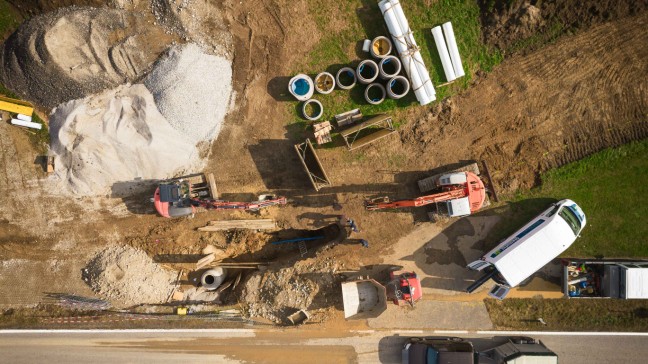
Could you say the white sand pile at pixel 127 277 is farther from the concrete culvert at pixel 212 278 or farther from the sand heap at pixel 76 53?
the sand heap at pixel 76 53

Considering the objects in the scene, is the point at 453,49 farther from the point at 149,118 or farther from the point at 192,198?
the point at 149,118

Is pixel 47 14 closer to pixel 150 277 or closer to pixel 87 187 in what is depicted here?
pixel 87 187

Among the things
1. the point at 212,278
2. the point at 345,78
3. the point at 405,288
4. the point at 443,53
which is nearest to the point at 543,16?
the point at 443,53

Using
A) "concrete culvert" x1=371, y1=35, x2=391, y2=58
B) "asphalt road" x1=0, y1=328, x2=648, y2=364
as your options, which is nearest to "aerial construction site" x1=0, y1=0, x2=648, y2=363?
"concrete culvert" x1=371, y1=35, x2=391, y2=58

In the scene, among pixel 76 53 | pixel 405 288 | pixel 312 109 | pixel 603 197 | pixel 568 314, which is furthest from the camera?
pixel 568 314

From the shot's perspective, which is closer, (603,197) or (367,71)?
(367,71)

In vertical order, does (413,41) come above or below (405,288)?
above
